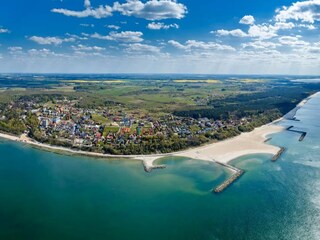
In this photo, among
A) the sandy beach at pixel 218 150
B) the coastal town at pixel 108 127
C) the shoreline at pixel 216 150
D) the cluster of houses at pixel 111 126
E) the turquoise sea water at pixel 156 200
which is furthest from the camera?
the cluster of houses at pixel 111 126

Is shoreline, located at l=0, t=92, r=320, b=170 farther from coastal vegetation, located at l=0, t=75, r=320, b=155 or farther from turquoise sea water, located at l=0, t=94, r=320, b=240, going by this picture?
turquoise sea water, located at l=0, t=94, r=320, b=240

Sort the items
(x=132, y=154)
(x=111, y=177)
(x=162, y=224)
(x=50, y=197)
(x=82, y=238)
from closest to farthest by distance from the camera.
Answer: (x=82, y=238)
(x=162, y=224)
(x=50, y=197)
(x=111, y=177)
(x=132, y=154)

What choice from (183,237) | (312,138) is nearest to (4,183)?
(183,237)

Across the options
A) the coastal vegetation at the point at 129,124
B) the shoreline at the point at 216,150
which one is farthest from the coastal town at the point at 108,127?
the shoreline at the point at 216,150

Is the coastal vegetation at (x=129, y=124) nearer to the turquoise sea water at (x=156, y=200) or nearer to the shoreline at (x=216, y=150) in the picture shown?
the shoreline at (x=216, y=150)

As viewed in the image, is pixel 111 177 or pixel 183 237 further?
pixel 111 177

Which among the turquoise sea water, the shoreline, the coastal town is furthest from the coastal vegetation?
the turquoise sea water

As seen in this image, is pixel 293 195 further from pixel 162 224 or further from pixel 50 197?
pixel 50 197
